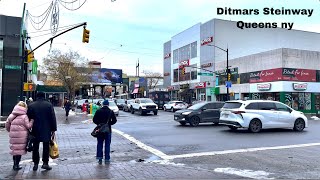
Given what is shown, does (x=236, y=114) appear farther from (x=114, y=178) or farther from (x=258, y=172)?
(x=114, y=178)

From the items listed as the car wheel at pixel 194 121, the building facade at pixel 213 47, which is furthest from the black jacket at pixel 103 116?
the building facade at pixel 213 47

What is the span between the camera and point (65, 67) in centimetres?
5938

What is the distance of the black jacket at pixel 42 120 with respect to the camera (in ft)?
27.2

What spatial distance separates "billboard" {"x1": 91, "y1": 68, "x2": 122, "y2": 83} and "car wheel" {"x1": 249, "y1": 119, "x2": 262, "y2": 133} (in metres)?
63.7

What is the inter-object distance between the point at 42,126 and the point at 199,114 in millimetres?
14507

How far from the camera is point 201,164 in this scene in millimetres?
9438

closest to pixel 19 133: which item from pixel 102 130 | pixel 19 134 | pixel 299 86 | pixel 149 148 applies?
pixel 19 134

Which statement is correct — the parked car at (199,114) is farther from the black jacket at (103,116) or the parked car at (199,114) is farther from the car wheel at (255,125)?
the black jacket at (103,116)

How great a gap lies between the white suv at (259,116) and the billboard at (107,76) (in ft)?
207

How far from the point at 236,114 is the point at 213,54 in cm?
4301

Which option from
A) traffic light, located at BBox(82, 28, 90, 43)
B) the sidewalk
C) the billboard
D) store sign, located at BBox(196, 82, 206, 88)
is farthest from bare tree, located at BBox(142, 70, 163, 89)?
the sidewalk

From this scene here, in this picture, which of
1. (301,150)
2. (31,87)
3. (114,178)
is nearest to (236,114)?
(301,150)

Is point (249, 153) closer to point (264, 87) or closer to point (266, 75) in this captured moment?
point (264, 87)

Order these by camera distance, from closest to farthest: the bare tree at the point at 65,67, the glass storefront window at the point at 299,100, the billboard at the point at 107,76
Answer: the glass storefront window at the point at 299,100 → the bare tree at the point at 65,67 → the billboard at the point at 107,76
